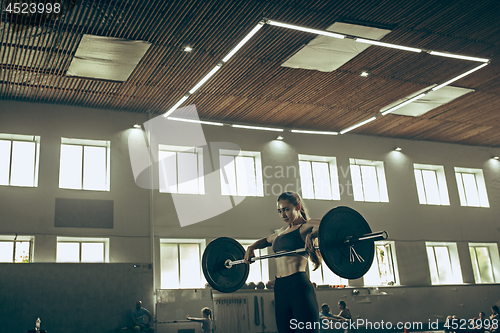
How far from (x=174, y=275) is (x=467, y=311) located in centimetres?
806

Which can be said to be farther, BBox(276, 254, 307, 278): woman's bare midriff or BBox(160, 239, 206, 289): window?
BBox(160, 239, 206, 289): window

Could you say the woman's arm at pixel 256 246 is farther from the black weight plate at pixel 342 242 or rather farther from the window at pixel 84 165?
the window at pixel 84 165

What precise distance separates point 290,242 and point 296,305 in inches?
17.9

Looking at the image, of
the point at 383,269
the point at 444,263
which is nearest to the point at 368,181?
the point at 383,269

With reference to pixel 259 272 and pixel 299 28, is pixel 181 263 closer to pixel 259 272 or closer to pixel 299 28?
pixel 259 272

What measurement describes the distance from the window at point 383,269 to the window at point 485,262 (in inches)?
115

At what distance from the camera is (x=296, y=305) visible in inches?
134

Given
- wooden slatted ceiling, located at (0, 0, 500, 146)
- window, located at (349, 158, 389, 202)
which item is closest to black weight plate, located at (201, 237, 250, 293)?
wooden slatted ceiling, located at (0, 0, 500, 146)

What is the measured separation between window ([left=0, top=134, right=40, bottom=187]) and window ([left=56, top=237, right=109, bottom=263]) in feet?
4.54

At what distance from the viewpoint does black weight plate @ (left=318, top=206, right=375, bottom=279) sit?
3.21m

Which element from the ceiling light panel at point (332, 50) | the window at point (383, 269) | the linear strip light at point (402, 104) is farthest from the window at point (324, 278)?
the ceiling light panel at point (332, 50)

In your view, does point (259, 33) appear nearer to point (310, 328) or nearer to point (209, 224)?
point (209, 224)

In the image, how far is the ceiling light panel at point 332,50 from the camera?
7.91m

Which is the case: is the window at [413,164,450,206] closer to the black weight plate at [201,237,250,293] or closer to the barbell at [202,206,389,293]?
the black weight plate at [201,237,250,293]
